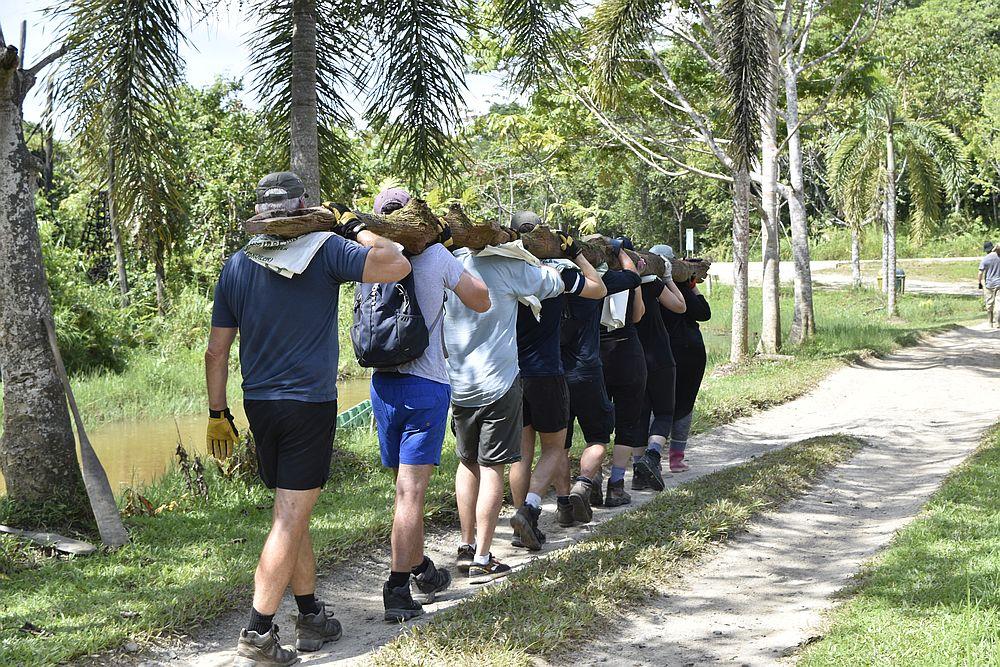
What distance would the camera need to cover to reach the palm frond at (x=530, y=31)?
8844 mm

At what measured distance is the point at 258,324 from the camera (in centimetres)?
406

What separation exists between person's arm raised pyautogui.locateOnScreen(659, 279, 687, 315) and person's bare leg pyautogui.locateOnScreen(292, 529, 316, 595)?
396cm

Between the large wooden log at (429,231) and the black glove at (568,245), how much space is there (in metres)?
0.04

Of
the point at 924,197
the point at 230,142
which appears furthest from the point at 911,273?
the point at 230,142

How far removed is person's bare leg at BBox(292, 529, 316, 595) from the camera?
14.1ft

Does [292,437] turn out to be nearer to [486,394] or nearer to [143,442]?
[486,394]

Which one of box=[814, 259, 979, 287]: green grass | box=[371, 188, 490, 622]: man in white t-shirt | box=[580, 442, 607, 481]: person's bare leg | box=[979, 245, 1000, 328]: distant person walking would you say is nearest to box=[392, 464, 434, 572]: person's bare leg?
box=[371, 188, 490, 622]: man in white t-shirt

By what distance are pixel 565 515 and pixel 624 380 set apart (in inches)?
43.9

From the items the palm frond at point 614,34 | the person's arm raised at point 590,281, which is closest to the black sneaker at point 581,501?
the person's arm raised at point 590,281

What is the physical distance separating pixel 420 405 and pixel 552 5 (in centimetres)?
551

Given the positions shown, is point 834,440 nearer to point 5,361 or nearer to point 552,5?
point 552,5

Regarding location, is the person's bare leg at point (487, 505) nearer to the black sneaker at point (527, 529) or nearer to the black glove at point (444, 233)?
the black sneaker at point (527, 529)

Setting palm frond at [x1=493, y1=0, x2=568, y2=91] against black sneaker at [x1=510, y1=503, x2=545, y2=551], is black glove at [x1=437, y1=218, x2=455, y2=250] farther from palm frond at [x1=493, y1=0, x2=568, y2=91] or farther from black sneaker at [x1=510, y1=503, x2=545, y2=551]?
palm frond at [x1=493, y1=0, x2=568, y2=91]

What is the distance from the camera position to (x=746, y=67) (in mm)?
12812
